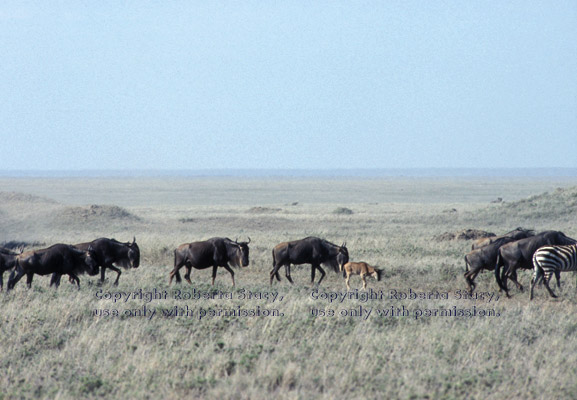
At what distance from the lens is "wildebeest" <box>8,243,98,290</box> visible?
44.7 feet

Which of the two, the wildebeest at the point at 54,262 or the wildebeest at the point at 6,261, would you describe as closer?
the wildebeest at the point at 54,262

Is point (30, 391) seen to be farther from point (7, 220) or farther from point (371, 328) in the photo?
point (7, 220)

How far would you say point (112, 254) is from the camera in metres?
15.3

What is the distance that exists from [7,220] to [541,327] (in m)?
29.9

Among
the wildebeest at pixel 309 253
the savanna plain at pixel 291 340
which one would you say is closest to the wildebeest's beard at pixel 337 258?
the wildebeest at pixel 309 253

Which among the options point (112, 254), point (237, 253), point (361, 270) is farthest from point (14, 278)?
point (361, 270)

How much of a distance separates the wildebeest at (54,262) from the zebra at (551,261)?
9.28 meters

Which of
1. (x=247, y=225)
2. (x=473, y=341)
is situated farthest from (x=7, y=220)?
(x=473, y=341)

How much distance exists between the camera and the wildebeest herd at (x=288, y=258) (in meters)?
13.8

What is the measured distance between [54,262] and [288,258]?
5.15m

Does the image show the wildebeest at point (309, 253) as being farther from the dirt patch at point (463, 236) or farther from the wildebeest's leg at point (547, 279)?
the dirt patch at point (463, 236)

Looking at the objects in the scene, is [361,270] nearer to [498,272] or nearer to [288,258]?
[288,258]

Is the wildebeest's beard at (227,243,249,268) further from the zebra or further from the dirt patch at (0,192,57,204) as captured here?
the dirt patch at (0,192,57,204)

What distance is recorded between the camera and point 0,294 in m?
13.2
